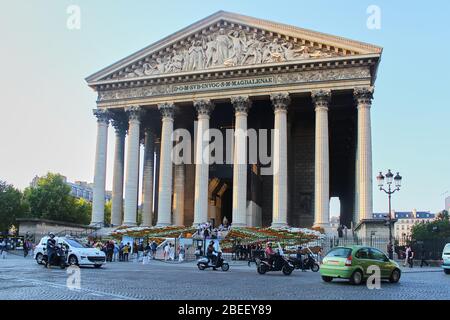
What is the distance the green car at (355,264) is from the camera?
776 inches

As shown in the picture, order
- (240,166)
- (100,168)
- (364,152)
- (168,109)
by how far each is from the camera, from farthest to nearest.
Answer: (100,168), (168,109), (240,166), (364,152)

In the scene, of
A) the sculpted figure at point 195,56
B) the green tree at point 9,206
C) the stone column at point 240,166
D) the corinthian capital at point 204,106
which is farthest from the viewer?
the green tree at point 9,206

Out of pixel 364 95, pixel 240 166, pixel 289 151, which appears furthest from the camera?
pixel 289 151

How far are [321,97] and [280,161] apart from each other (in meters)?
6.45

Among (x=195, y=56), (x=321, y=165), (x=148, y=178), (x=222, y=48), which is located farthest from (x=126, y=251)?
(x=222, y=48)

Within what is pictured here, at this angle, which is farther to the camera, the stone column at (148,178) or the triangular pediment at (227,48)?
the stone column at (148,178)

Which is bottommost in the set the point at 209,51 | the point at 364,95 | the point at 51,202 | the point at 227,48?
the point at 51,202

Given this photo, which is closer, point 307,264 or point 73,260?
point 73,260

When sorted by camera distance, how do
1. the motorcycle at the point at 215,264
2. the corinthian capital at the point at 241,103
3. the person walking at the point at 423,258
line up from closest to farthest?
the motorcycle at the point at 215,264 → the person walking at the point at 423,258 → the corinthian capital at the point at 241,103

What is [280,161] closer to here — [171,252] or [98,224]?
[171,252]

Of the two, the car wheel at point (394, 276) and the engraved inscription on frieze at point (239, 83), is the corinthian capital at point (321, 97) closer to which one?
the engraved inscription on frieze at point (239, 83)

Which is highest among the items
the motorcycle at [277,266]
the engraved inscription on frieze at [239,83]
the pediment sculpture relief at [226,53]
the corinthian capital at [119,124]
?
the pediment sculpture relief at [226,53]

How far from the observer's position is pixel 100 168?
52.0 m

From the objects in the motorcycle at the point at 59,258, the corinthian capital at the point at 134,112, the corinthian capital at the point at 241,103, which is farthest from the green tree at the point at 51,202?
the motorcycle at the point at 59,258
